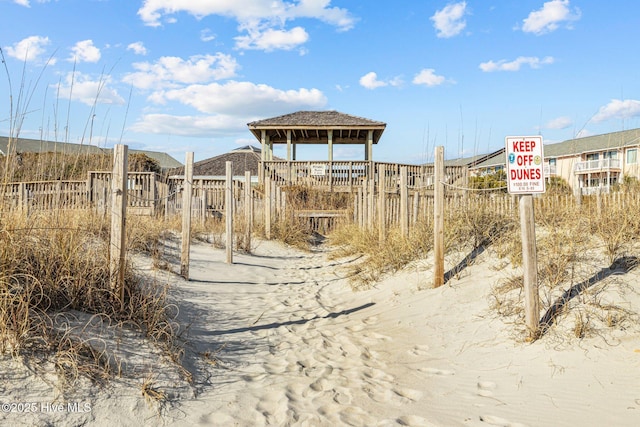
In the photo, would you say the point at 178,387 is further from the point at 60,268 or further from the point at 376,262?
the point at 376,262

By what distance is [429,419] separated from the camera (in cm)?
294

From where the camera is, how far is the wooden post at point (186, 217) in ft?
22.7

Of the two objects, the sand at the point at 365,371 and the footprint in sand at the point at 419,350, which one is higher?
the sand at the point at 365,371

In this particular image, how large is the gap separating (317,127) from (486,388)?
18.3 metres

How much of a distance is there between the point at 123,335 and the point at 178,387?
0.74 m

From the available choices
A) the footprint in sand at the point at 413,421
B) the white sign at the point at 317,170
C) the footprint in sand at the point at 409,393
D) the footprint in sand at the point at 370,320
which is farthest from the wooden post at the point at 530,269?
the white sign at the point at 317,170

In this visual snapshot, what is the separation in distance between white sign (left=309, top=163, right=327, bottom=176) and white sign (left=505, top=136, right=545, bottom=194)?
14.9 metres

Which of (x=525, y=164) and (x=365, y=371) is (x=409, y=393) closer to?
(x=365, y=371)

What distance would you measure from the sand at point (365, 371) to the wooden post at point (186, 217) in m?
0.91

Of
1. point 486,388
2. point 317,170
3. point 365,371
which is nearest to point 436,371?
point 486,388

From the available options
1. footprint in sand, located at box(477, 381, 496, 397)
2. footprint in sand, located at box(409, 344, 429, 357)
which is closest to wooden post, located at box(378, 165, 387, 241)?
footprint in sand, located at box(409, 344, 429, 357)

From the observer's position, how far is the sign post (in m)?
4.09

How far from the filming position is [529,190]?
4.09m

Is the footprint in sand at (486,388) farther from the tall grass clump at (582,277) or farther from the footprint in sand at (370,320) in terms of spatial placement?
the footprint in sand at (370,320)
